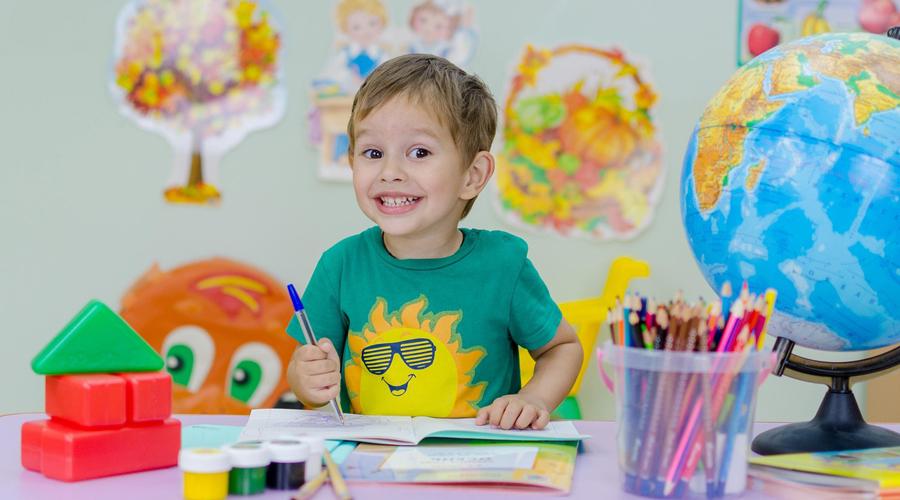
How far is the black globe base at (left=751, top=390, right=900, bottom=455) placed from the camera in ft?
3.05

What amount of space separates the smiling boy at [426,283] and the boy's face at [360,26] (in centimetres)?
94

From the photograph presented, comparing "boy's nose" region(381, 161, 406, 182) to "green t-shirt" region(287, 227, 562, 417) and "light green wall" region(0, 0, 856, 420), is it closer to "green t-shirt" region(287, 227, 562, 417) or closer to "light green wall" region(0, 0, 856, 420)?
"green t-shirt" region(287, 227, 562, 417)

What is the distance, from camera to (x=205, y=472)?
67 centimetres

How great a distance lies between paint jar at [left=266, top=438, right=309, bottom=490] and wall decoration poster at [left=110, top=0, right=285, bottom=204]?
1485 millimetres

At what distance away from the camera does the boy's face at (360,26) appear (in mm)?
2119

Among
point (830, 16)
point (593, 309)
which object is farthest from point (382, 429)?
point (830, 16)

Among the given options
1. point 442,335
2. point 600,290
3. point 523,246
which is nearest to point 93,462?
point 442,335

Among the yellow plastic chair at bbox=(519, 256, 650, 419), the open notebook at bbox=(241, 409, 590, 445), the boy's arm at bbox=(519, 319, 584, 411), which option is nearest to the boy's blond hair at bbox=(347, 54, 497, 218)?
the boy's arm at bbox=(519, 319, 584, 411)

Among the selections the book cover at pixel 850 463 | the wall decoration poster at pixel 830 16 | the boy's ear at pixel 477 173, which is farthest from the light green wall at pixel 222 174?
the book cover at pixel 850 463

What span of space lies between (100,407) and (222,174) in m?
1.44

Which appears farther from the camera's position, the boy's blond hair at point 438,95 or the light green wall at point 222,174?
the light green wall at point 222,174

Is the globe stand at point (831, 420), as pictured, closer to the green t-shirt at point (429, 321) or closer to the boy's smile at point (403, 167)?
the green t-shirt at point (429, 321)

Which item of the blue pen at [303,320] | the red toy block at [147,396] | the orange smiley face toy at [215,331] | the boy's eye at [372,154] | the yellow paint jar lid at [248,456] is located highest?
the boy's eye at [372,154]

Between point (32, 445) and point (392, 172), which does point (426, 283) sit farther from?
point (32, 445)
